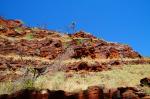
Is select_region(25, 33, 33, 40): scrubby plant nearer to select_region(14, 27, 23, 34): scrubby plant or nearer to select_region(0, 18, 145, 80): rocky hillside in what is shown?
select_region(0, 18, 145, 80): rocky hillside

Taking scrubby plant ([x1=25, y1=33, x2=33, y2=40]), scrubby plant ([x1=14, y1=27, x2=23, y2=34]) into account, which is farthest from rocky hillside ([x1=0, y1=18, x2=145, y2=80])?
scrubby plant ([x1=14, y1=27, x2=23, y2=34])

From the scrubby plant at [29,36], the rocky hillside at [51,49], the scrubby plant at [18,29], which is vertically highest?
the scrubby plant at [18,29]

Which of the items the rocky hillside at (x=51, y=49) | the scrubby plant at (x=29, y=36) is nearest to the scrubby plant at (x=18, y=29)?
the rocky hillside at (x=51, y=49)

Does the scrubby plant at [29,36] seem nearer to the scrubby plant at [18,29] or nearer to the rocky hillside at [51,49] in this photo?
the rocky hillside at [51,49]

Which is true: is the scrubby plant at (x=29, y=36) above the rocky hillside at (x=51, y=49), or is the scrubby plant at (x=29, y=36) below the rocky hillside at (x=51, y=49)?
above

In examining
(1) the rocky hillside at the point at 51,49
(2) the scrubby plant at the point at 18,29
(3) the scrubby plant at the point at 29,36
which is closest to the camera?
(1) the rocky hillside at the point at 51,49

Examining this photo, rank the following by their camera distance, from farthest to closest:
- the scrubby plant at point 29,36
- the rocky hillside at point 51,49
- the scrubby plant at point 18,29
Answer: the scrubby plant at point 18,29
the scrubby plant at point 29,36
the rocky hillside at point 51,49

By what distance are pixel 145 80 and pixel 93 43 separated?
3135 cm

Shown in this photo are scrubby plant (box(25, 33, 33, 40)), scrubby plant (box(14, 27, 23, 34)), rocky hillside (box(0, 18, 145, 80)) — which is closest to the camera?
rocky hillside (box(0, 18, 145, 80))

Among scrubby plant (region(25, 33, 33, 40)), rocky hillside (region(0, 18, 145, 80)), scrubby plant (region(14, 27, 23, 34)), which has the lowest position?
rocky hillside (region(0, 18, 145, 80))

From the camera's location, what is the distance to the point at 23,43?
44.9 meters

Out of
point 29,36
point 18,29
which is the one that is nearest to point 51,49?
point 29,36

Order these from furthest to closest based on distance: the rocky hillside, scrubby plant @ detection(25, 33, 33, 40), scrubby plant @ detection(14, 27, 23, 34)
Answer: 1. scrubby plant @ detection(14, 27, 23, 34)
2. scrubby plant @ detection(25, 33, 33, 40)
3. the rocky hillside

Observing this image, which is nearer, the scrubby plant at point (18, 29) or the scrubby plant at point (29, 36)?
the scrubby plant at point (29, 36)
